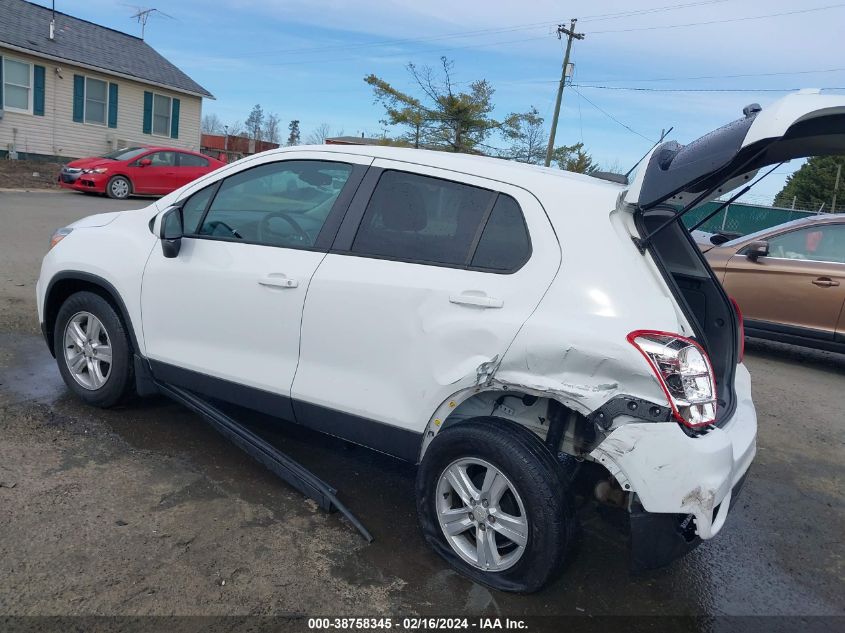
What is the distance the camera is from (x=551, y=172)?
3389 mm

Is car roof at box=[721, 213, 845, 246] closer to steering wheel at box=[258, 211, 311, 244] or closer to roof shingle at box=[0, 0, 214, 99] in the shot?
steering wheel at box=[258, 211, 311, 244]

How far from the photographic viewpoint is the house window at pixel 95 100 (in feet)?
80.6

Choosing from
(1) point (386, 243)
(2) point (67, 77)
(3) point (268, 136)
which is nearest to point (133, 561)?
(1) point (386, 243)

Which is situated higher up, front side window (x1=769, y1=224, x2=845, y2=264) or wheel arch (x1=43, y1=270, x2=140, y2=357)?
front side window (x1=769, y1=224, x2=845, y2=264)

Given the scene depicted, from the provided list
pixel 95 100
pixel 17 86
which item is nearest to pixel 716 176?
pixel 17 86

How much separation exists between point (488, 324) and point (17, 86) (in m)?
24.5

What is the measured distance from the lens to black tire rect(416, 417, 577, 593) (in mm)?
2809

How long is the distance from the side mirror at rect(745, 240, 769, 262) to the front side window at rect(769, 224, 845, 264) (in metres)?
0.20

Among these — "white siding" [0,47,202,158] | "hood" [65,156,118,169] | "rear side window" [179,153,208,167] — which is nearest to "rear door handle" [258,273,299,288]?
"hood" [65,156,118,169]

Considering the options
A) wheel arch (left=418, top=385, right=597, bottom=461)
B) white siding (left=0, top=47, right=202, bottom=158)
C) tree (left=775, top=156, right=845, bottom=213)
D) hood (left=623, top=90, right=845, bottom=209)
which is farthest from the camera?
tree (left=775, top=156, right=845, bottom=213)

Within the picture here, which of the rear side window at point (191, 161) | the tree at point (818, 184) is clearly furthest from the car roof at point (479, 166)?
the tree at point (818, 184)

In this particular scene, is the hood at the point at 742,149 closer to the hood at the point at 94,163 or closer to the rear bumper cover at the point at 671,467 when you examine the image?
the rear bumper cover at the point at 671,467

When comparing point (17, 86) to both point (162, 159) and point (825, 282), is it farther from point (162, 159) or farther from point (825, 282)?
point (825, 282)

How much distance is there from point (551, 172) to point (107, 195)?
17.8 metres
